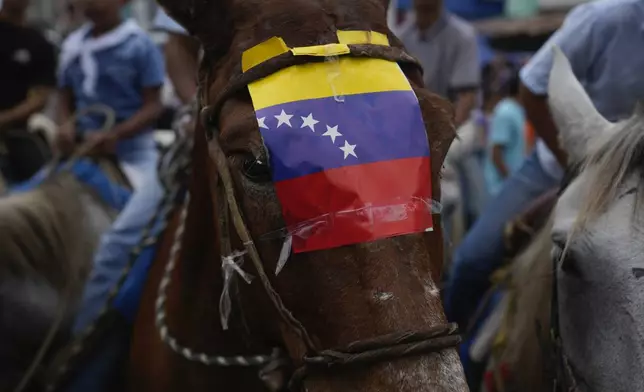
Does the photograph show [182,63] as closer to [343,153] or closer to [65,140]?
[65,140]

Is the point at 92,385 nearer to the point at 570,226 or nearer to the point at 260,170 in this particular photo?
the point at 260,170

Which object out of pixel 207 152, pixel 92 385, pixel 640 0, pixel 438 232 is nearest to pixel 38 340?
pixel 92 385

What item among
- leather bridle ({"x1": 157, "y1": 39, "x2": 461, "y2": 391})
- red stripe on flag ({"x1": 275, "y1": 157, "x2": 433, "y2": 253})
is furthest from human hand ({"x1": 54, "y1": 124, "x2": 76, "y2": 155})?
red stripe on flag ({"x1": 275, "y1": 157, "x2": 433, "y2": 253})

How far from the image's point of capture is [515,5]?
15.3 metres

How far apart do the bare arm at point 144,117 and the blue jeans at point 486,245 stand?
1.90m

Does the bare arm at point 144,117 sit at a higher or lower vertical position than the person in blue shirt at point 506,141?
higher

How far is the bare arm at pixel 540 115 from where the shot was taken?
331 centimetres

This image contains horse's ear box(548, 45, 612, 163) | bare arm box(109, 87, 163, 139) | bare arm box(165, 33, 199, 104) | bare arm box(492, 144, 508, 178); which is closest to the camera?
horse's ear box(548, 45, 612, 163)

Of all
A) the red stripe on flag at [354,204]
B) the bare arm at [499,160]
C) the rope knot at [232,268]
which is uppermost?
the red stripe on flag at [354,204]

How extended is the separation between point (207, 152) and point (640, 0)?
1878 mm

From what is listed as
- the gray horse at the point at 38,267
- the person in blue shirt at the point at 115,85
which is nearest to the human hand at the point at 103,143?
the person in blue shirt at the point at 115,85

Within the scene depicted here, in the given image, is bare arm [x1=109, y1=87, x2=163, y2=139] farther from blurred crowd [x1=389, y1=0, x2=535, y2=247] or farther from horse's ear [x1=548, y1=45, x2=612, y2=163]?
horse's ear [x1=548, y1=45, x2=612, y2=163]

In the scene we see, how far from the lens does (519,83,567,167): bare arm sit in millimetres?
3307

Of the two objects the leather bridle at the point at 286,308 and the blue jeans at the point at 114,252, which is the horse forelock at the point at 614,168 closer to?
the leather bridle at the point at 286,308
